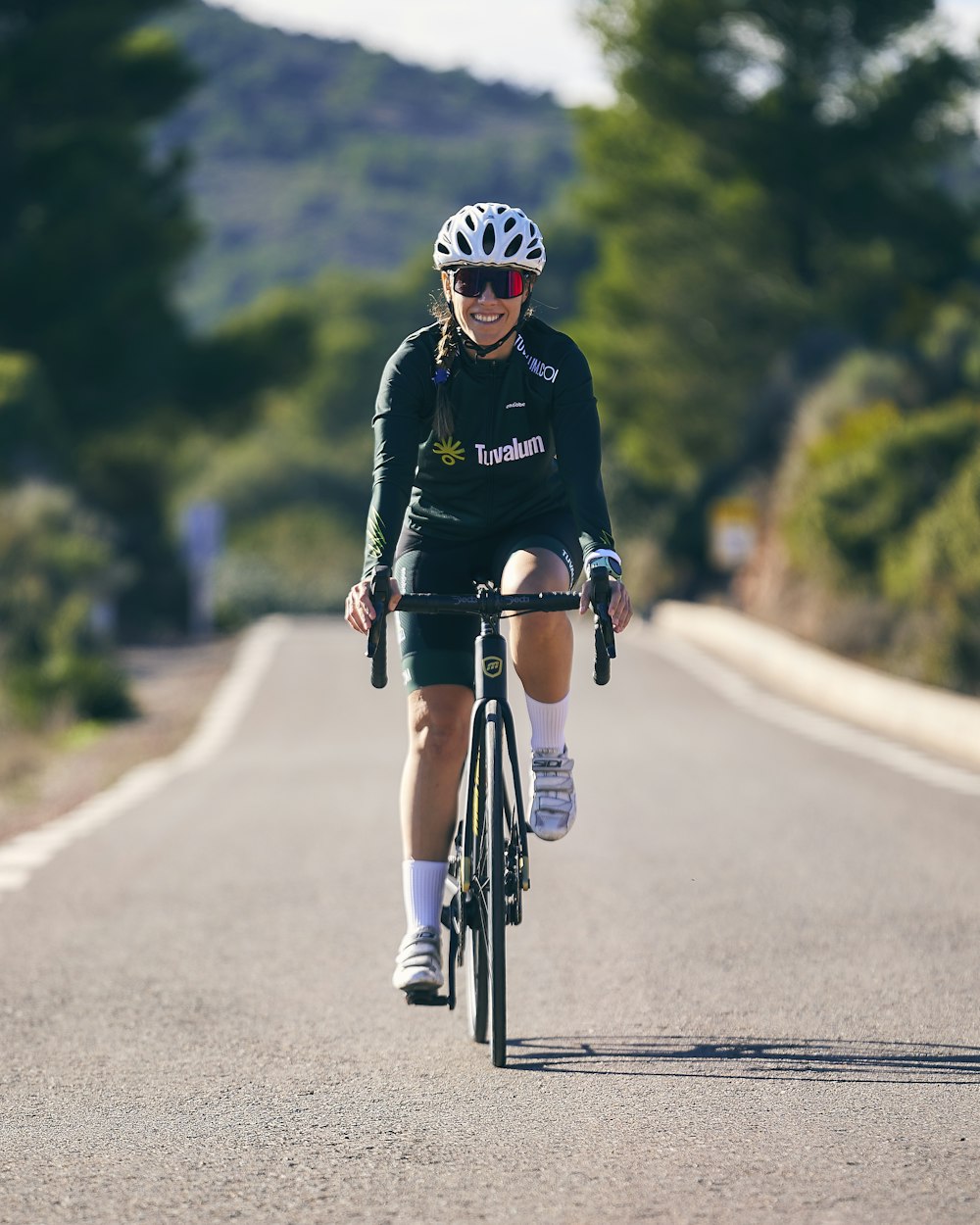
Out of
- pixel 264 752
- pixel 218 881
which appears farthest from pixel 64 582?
pixel 218 881

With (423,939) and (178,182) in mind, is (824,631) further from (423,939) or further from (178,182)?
(423,939)

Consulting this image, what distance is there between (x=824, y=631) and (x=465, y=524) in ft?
85.9

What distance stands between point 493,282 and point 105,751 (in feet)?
49.5

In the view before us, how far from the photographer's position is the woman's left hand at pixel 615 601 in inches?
227

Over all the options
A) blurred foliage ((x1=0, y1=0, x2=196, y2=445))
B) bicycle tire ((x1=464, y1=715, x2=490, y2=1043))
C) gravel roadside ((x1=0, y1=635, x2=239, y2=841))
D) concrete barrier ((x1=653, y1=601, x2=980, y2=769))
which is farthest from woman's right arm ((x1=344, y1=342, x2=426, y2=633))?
blurred foliage ((x1=0, y1=0, x2=196, y2=445))

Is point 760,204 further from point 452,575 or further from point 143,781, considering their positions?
point 452,575

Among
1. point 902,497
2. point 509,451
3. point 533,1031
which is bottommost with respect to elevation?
point 533,1031

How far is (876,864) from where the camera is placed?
10352mm

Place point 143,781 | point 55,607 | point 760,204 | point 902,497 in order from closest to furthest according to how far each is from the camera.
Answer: point 143,781
point 55,607
point 902,497
point 760,204

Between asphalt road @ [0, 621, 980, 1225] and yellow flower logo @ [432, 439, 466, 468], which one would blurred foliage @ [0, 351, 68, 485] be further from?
yellow flower logo @ [432, 439, 466, 468]

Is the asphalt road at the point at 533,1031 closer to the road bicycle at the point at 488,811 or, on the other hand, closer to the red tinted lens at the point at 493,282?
the road bicycle at the point at 488,811

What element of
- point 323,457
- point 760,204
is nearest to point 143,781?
point 760,204

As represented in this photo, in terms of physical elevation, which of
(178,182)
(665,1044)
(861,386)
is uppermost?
(178,182)

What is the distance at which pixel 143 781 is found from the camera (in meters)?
16.7
